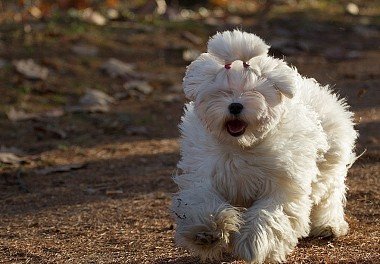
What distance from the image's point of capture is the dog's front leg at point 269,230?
5684mm

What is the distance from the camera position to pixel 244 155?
604 centimetres

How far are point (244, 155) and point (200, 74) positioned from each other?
0.60 meters

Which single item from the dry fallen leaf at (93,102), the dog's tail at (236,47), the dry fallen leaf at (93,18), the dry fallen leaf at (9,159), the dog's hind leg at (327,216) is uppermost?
the dog's tail at (236,47)

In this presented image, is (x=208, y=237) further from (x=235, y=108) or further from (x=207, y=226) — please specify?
(x=235, y=108)

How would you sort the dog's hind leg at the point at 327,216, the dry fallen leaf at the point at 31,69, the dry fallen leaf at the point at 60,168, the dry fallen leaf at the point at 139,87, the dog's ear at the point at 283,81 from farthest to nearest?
the dry fallen leaf at the point at 139,87
the dry fallen leaf at the point at 31,69
the dry fallen leaf at the point at 60,168
the dog's hind leg at the point at 327,216
the dog's ear at the point at 283,81

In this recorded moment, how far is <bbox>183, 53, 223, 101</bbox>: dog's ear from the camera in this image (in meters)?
5.92

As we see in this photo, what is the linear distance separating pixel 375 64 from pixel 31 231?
908 cm

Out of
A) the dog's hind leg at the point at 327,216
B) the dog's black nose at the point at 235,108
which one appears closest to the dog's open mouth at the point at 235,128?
the dog's black nose at the point at 235,108

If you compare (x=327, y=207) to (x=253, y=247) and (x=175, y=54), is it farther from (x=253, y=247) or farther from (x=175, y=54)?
(x=175, y=54)

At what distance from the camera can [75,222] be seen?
7.66 meters

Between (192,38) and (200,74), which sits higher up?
(200,74)

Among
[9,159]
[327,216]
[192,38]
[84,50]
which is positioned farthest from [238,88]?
[192,38]

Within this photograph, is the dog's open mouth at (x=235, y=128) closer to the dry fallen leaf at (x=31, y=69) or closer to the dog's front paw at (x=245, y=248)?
the dog's front paw at (x=245, y=248)

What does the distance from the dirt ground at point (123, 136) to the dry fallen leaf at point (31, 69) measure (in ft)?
0.26
